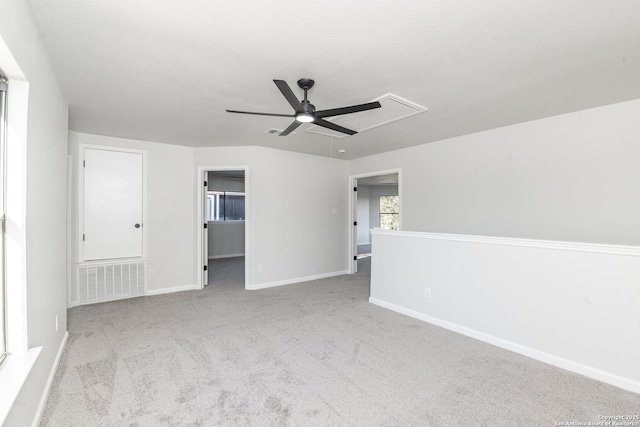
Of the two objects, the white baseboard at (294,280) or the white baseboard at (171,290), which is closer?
the white baseboard at (171,290)

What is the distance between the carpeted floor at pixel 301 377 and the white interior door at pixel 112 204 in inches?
42.5

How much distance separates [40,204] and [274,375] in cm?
202

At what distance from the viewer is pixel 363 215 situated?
428 inches

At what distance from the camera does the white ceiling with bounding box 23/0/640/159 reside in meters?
1.62

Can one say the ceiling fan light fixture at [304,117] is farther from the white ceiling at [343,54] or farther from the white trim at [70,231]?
the white trim at [70,231]

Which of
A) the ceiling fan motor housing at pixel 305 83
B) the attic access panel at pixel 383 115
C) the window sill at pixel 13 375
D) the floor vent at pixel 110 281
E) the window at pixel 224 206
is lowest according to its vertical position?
the floor vent at pixel 110 281

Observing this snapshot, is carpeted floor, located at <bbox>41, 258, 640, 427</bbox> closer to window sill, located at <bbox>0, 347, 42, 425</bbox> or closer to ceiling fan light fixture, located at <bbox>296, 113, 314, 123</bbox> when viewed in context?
window sill, located at <bbox>0, 347, 42, 425</bbox>

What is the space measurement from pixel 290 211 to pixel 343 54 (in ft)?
11.2

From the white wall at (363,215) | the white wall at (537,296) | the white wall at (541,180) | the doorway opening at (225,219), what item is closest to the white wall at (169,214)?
the doorway opening at (225,219)

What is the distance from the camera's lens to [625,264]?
7.19 feet

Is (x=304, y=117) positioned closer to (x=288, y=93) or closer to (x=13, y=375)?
(x=288, y=93)

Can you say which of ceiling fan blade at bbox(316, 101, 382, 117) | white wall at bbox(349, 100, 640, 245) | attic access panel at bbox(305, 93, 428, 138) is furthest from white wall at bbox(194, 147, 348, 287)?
ceiling fan blade at bbox(316, 101, 382, 117)

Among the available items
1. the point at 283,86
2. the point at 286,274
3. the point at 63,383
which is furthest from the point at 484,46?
the point at 286,274

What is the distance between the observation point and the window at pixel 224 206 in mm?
8203
